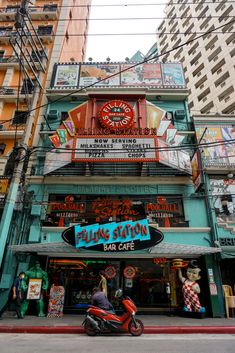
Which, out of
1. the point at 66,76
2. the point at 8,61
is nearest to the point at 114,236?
the point at 66,76

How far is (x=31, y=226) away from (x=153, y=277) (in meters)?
7.52

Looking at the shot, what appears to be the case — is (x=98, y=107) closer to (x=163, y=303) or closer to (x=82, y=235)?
(x=82, y=235)

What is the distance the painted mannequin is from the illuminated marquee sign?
6408 mm

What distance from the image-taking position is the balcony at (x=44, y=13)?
2402 cm

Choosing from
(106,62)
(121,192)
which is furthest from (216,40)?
(121,192)

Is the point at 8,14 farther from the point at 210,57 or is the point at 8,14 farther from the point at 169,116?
the point at 210,57

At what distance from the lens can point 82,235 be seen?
446 inches

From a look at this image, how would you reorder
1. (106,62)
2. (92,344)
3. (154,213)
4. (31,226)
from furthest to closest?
(106,62)
(154,213)
(31,226)
(92,344)

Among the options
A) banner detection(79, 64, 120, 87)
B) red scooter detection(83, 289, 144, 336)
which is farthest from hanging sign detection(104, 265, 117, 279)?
banner detection(79, 64, 120, 87)

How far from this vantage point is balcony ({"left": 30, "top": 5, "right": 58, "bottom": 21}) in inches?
945

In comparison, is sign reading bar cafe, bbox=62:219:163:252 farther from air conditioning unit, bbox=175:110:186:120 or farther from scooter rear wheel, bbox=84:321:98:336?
air conditioning unit, bbox=175:110:186:120

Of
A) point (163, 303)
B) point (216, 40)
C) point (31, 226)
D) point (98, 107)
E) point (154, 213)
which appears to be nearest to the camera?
point (163, 303)

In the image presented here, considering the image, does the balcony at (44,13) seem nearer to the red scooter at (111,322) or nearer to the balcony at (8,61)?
the balcony at (8,61)

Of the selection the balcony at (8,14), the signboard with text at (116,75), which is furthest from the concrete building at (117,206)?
the balcony at (8,14)
